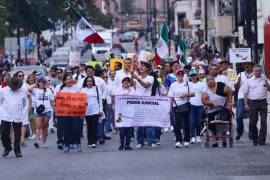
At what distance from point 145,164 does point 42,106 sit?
21.3 feet

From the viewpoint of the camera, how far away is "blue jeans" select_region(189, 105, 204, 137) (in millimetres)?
23250

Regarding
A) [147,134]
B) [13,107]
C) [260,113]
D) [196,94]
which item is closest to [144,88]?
[147,134]

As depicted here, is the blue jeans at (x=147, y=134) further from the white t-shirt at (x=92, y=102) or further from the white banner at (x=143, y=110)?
the white t-shirt at (x=92, y=102)

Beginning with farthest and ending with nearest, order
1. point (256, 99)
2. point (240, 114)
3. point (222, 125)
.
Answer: point (240, 114) → point (256, 99) → point (222, 125)

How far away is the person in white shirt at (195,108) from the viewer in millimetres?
23219

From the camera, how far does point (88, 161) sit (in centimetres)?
1975

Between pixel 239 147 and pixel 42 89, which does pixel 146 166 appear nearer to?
pixel 239 147

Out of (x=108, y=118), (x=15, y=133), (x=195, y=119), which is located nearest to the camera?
(x=15, y=133)

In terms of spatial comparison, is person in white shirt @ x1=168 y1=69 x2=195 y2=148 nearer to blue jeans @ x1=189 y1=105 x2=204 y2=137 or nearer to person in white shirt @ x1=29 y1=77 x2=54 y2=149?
blue jeans @ x1=189 y1=105 x2=204 y2=137

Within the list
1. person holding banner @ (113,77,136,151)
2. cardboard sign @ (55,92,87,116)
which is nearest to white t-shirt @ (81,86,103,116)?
cardboard sign @ (55,92,87,116)

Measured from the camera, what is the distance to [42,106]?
24734mm

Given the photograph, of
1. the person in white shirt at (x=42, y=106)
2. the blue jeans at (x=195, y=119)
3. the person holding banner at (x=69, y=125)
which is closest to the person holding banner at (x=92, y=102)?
the person holding banner at (x=69, y=125)

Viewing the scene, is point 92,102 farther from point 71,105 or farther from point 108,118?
point 108,118

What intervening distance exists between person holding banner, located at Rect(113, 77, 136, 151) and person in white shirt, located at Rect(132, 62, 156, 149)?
0.17m
